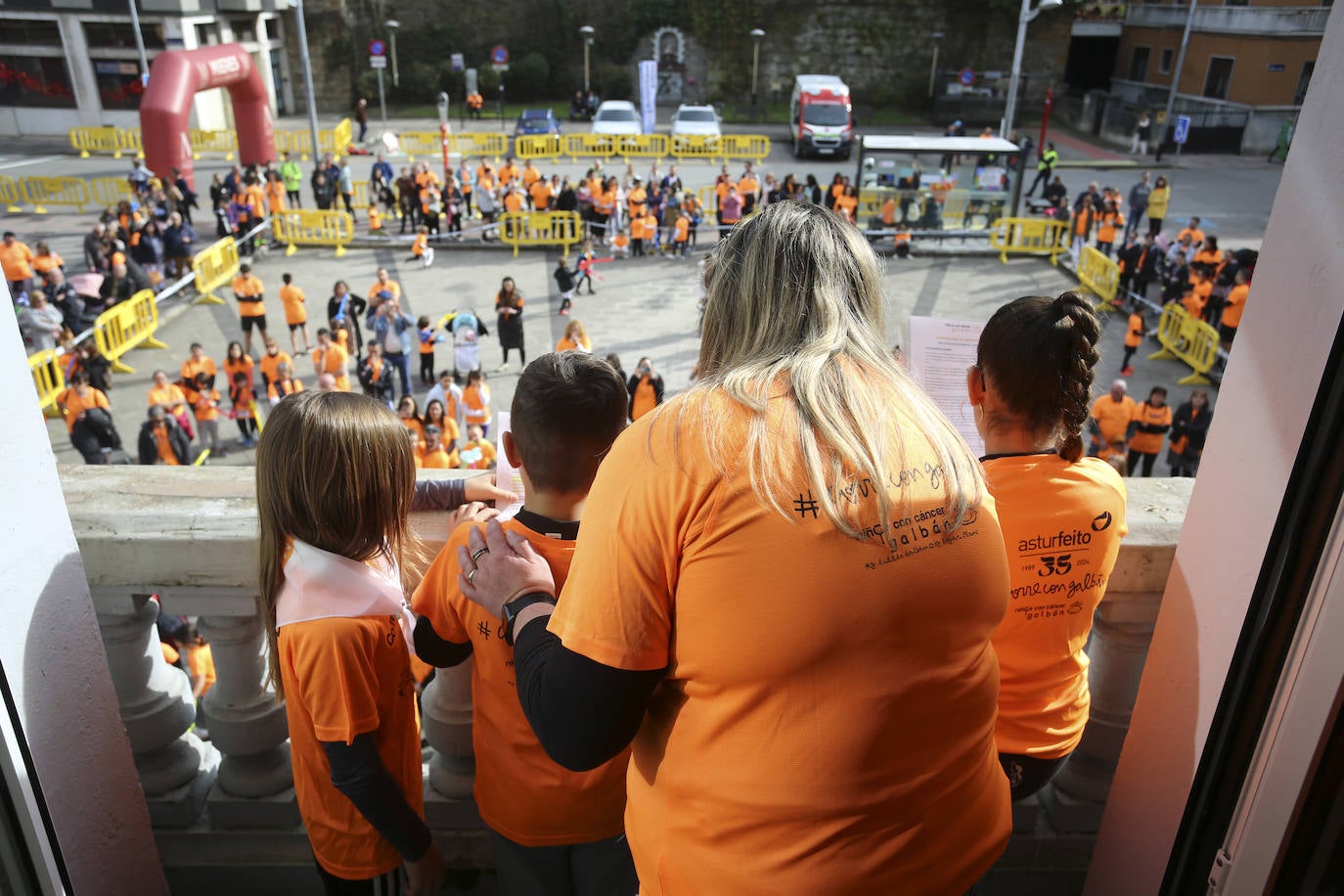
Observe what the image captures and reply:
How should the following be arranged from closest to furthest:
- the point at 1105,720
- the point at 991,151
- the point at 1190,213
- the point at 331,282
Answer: the point at 1105,720 → the point at 331,282 → the point at 991,151 → the point at 1190,213

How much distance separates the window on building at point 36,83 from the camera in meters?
30.3

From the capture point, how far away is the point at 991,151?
19656mm

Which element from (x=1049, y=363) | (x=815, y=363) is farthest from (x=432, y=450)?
(x=815, y=363)

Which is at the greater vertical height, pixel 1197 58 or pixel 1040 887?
pixel 1197 58

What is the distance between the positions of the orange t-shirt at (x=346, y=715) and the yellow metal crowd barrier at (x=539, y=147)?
2926 cm

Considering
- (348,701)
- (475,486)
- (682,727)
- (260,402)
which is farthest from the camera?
(260,402)

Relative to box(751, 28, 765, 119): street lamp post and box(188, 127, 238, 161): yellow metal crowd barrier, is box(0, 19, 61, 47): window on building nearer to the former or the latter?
box(188, 127, 238, 161): yellow metal crowd barrier

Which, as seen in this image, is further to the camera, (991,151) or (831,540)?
(991,151)

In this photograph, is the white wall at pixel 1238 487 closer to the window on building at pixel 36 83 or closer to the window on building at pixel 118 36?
the window on building at pixel 118 36

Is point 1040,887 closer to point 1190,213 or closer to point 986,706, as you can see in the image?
point 986,706

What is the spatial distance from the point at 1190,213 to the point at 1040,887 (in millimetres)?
25920

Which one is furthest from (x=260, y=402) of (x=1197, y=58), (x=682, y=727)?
(x=1197, y=58)

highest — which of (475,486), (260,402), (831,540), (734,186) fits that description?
(831,540)

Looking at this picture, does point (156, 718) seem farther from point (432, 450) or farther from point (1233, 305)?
point (1233, 305)
